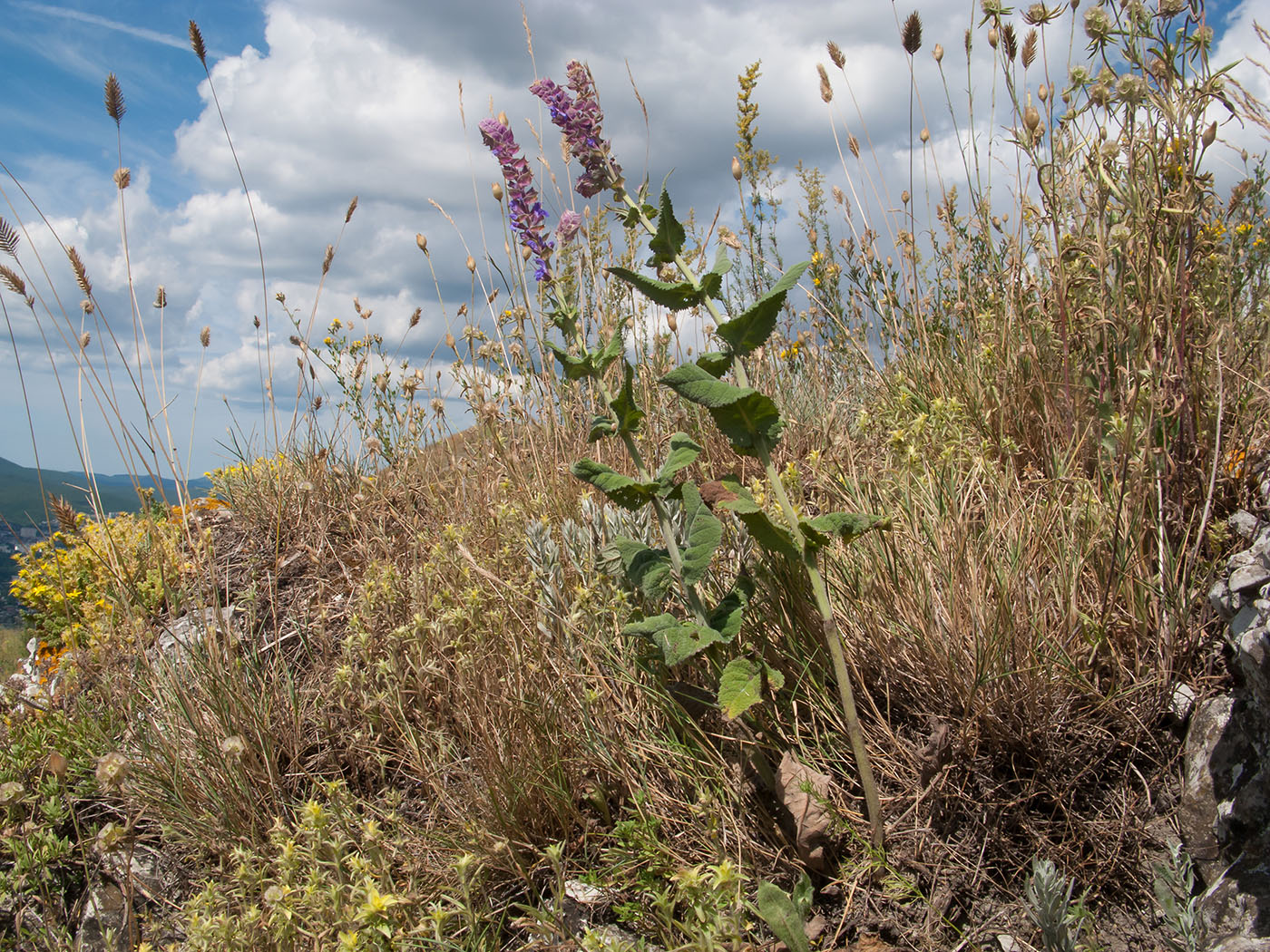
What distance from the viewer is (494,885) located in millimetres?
1821

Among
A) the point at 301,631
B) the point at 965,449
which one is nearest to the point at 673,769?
the point at 965,449

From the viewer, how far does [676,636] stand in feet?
5.08

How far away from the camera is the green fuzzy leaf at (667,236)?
61.7 inches

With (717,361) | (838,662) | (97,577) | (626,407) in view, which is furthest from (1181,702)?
(97,577)

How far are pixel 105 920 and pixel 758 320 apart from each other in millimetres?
2875

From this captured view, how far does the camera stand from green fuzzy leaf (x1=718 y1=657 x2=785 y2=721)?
1440 millimetres

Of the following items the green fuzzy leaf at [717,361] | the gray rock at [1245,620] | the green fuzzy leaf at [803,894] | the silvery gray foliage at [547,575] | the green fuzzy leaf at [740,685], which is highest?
the green fuzzy leaf at [717,361]

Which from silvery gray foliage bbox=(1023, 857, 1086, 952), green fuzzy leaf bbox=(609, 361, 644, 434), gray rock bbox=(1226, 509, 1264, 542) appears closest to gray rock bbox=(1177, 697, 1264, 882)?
silvery gray foliage bbox=(1023, 857, 1086, 952)

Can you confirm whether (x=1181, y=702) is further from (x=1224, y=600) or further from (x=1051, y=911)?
(x=1051, y=911)

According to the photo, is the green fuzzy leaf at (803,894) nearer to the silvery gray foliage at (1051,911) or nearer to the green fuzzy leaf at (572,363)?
the silvery gray foliage at (1051,911)

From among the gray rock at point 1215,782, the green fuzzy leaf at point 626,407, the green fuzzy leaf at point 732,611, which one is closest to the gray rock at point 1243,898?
the gray rock at point 1215,782

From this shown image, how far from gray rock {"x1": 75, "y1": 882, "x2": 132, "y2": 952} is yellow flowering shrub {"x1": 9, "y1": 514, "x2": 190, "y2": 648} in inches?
38.6

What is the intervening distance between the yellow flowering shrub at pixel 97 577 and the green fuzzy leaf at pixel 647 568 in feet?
7.39

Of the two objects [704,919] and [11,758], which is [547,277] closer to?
[704,919]
